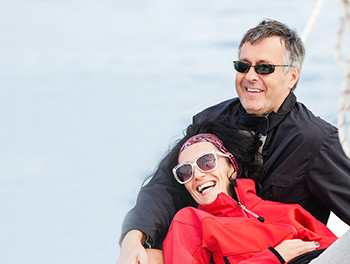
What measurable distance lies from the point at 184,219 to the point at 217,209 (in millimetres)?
172

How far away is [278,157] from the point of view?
2.16 m

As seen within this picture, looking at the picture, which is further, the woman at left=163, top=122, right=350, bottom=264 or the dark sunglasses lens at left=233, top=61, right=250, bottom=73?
the dark sunglasses lens at left=233, top=61, right=250, bottom=73

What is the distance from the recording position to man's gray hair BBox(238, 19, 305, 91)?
7.60 ft

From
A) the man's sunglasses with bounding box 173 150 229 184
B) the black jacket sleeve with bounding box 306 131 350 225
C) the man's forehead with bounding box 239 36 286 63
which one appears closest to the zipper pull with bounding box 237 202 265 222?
the man's sunglasses with bounding box 173 150 229 184

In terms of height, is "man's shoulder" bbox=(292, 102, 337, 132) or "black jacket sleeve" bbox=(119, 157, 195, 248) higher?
"man's shoulder" bbox=(292, 102, 337, 132)

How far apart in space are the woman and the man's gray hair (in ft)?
1.65

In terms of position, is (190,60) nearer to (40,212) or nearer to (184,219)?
(40,212)

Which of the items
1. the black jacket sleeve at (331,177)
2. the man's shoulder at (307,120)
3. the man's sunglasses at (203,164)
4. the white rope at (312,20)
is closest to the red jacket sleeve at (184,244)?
the man's sunglasses at (203,164)

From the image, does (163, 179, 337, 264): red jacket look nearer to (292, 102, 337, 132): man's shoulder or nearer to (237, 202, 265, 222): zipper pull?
(237, 202, 265, 222): zipper pull

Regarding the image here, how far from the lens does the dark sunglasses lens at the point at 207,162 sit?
6.77ft

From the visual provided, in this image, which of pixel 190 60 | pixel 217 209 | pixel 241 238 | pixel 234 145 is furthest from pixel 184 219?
pixel 190 60

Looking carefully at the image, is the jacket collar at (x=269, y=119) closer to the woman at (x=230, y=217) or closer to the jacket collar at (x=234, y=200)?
the woman at (x=230, y=217)

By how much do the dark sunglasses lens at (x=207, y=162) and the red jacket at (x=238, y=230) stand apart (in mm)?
144

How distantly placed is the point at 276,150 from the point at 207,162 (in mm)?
379
